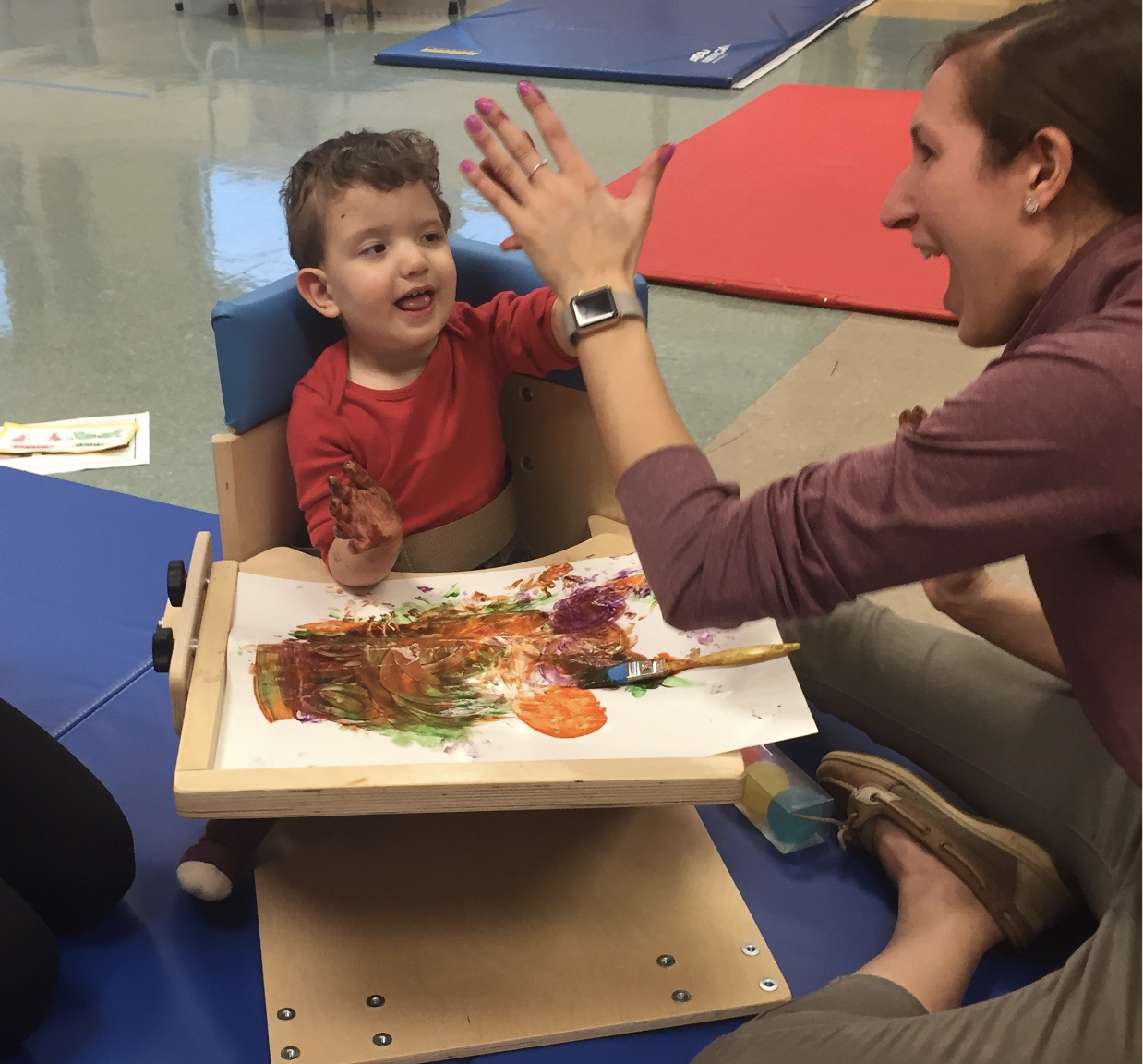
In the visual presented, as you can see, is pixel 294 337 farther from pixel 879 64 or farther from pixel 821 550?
pixel 879 64

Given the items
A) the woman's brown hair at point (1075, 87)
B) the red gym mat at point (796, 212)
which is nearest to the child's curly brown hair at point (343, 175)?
the woman's brown hair at point (1075, 87)

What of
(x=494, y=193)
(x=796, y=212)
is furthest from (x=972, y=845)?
(x=796, y=212)

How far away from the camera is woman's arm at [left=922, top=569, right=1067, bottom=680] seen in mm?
1361

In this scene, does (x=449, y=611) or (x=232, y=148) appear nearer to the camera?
(x=449, y=611)

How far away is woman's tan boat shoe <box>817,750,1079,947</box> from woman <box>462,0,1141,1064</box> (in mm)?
24

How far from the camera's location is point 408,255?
4.51 feet

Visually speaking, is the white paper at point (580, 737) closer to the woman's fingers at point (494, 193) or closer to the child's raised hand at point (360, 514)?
the child's raised hand at point (360, 514)

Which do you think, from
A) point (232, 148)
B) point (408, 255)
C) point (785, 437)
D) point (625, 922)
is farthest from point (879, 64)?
point (625, 922)

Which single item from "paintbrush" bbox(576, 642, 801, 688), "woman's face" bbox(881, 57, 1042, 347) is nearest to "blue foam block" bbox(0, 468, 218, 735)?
"paintbrush" bbox(576, 642, 801, 688)

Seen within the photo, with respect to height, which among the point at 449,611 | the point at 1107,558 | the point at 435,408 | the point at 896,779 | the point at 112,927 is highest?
the point at 1107,558

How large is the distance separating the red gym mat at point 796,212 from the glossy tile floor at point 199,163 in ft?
0.39

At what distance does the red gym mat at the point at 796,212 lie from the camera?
3.08m

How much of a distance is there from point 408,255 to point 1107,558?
829mm

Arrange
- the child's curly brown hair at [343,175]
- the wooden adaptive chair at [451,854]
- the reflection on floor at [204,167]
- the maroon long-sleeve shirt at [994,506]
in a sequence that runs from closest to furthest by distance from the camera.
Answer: the maroon long-sleeve shirt at [994,506], the wooden adaptive chair at [451,854], the child's curly brown hair at [343,175], the reflection on floor at [204,167]
